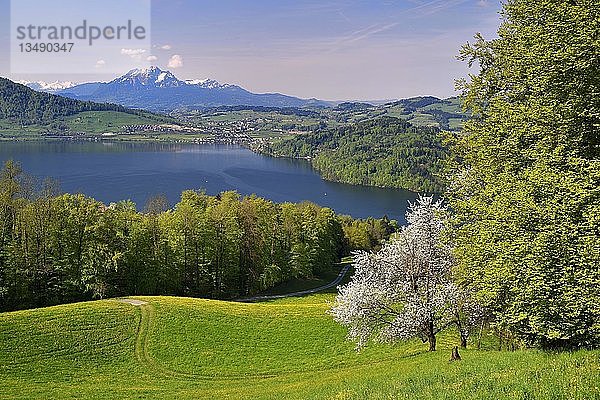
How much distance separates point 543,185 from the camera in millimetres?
14914

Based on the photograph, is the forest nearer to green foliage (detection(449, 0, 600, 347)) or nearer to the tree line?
the tree line

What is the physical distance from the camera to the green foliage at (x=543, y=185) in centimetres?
1411

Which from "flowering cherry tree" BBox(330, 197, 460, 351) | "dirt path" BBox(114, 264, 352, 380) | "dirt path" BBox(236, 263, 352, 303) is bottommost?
"dirt path" BBox(236, 263, 352, 303)

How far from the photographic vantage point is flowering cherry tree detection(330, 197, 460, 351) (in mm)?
22984

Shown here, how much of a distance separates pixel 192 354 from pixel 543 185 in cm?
2154

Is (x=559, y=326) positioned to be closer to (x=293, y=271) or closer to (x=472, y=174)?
(x=472, y=174)

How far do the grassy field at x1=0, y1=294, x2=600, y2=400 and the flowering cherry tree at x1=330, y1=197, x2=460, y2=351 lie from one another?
1555 millimetres

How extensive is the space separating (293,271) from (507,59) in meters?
52.6

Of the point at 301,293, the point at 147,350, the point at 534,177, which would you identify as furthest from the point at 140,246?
the point at 534,177

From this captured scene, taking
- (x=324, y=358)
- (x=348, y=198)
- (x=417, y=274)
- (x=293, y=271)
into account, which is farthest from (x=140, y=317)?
(x=348, y=198)

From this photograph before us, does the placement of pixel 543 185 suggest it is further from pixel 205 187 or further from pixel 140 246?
pixel 205 187

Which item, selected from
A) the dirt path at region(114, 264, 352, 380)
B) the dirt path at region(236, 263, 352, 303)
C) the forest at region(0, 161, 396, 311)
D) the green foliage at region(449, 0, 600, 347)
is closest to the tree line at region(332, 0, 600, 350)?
the green foliage at region(449, 0, 600, 347)

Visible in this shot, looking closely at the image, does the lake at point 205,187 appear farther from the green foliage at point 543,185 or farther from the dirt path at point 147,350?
the green foliage at point 543,185

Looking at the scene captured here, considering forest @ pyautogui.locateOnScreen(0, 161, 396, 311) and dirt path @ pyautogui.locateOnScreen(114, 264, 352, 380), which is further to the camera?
forest @ pyautogui.locateOnScreen(0, 161, 396, 311)
